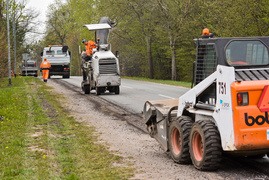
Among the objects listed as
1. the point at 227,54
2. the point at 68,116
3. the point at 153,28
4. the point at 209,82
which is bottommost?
the point at 68,116

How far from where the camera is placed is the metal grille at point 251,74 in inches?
235

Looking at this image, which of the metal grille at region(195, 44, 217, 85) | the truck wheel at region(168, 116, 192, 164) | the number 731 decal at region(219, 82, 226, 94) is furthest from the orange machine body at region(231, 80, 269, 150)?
the truck wheel at region(168, 116, 192, 164)

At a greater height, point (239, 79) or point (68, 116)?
point (239, 79)

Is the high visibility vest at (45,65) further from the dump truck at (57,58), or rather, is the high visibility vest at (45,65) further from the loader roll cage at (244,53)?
the loader roll cage at (244,53)

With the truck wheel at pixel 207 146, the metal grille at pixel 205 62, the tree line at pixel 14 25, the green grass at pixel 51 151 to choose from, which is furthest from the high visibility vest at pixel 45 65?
the truck wheel at pixel 207 146

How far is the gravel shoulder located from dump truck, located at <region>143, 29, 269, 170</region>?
0.21m

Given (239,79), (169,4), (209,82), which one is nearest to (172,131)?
(209,82)

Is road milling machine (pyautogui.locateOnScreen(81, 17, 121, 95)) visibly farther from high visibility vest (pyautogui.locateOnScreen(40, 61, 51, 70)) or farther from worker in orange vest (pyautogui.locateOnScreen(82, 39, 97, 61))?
high visibility vest (pyautogui.locateOnScreen(40, 61, 51, 70))

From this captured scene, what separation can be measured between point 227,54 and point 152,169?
2.09 meters

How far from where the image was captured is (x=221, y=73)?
598cm

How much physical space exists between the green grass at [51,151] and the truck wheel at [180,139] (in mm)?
841

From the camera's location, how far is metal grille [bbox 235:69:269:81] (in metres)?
5.97

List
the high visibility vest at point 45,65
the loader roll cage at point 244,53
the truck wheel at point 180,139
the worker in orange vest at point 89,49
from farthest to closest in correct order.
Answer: the high visibility vest at point 45,65
the worker in orange vest at point 89,49
the truck wheel at point 180,139
the loader roll cage at point 244,53

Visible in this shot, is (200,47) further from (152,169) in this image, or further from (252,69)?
(152,169)
